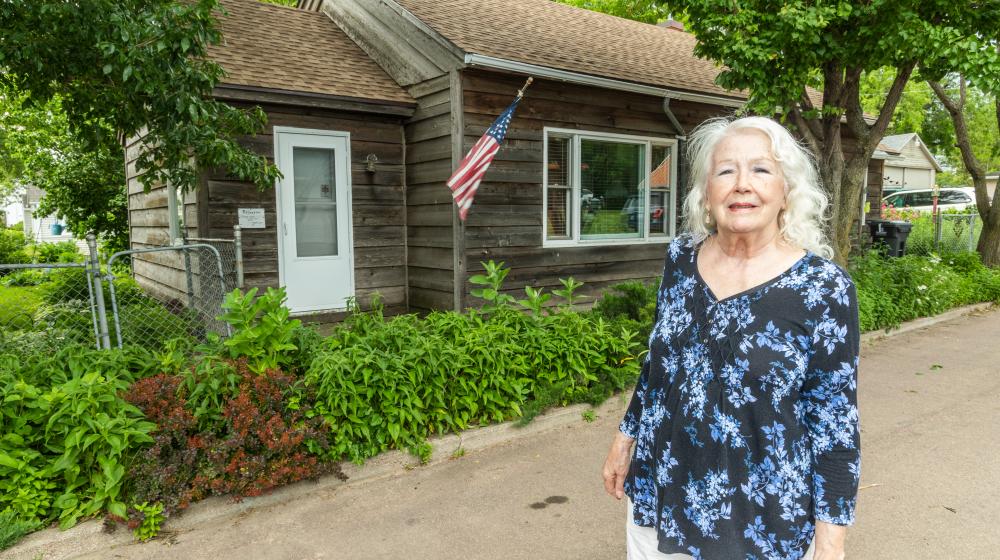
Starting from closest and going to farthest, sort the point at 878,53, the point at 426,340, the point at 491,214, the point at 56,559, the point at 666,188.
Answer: the point at 56,559
the point at 426,340
the point at 878,53
the point at 491,214
the point at 666,188

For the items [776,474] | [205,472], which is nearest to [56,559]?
[205,472]

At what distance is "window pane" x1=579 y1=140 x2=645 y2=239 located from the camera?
30.9ft

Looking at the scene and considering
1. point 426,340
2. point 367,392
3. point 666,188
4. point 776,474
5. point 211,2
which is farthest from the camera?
point 666,188

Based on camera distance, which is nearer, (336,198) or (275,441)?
(275,441)

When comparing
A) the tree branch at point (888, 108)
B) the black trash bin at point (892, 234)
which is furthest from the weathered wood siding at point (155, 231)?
the black trash bin at point (892, 234)

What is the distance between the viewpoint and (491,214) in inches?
332

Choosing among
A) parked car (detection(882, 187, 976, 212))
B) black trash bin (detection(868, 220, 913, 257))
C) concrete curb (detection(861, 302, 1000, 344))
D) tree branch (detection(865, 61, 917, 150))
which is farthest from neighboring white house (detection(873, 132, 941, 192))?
tree branch (detection(865, 61, 917, 150))

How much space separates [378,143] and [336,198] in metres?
0.93

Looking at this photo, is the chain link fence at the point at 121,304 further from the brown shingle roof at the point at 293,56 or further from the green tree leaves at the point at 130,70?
the brown shingle roof at the point at 293,56

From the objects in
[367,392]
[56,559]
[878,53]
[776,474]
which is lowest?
→ [56,559]

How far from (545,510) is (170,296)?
24.3 ft

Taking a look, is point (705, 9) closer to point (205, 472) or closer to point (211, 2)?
point (211, 2)

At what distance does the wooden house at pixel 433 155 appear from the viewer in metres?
8.06

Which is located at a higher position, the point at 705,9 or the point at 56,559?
the point at 705,9
